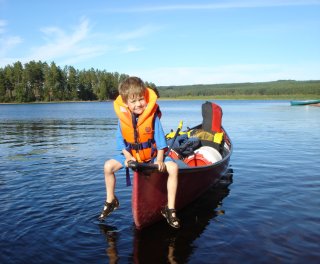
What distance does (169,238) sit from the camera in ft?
18.0

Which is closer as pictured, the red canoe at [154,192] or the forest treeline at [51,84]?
the red canoe at [154,192]

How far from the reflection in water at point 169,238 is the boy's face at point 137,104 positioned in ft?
6.48

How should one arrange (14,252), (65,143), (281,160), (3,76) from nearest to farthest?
1. (14,252)
2. (281,160)
3. (65,143)
4. (3,76)

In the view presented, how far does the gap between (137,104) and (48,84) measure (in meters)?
100

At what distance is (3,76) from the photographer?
94562 mm

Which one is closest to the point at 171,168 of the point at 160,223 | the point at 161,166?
the point at 161,166

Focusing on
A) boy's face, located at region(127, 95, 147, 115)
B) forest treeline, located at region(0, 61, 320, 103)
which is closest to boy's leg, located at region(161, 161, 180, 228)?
boy's face, located at region(127, 95, 147, 115)

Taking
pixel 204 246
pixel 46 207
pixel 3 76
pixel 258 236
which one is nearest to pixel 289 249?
pixel 258 236

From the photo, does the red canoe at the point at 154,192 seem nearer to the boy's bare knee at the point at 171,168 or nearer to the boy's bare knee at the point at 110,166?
the boy's bare knee at the point at 171,168

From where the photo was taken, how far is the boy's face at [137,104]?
5309mm

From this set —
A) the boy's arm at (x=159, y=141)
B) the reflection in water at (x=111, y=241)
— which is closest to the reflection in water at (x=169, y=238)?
the reflection in water at (x=111, y=241)

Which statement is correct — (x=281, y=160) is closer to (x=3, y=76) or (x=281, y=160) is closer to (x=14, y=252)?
→ (x=14, y=252)

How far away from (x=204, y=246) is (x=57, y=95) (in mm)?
102915

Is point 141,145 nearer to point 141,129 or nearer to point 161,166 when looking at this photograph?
point 141,129
